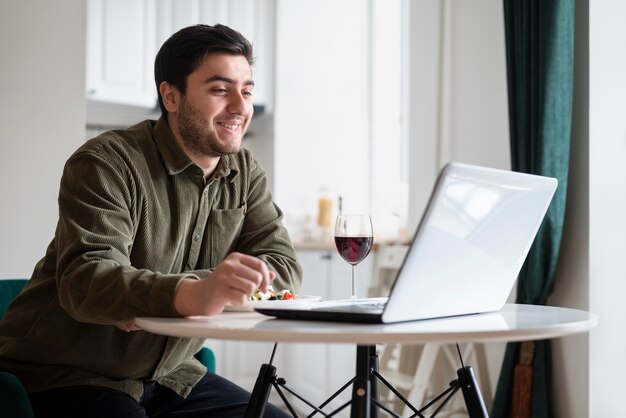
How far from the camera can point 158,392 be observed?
5.77ft

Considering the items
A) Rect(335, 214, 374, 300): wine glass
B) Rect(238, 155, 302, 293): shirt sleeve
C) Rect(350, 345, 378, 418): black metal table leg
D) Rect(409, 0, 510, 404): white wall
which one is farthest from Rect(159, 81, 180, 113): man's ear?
Rect(409, 0, 510, 404): white wall

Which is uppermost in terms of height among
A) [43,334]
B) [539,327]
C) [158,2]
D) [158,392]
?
[158,2]

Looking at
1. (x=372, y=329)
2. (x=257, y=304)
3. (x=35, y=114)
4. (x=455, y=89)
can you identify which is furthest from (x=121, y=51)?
(x=372, y=329)

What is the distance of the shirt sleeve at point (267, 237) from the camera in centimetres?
175

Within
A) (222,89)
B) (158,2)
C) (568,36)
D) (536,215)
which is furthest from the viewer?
(158,2)

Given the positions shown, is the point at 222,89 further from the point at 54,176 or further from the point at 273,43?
the point at 273,43

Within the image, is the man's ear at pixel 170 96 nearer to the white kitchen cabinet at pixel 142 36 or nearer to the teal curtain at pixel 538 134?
the teal curtain at pixel 538 134

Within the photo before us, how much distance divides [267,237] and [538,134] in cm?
116

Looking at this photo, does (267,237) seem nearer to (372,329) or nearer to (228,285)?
(228,285)

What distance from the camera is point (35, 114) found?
8.89 ft

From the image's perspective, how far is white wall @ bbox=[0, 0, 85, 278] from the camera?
8.77 ft

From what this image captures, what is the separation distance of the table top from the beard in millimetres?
518

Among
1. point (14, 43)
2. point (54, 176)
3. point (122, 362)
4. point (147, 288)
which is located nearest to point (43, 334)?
point (122, 362)

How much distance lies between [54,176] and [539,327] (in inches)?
79.1
